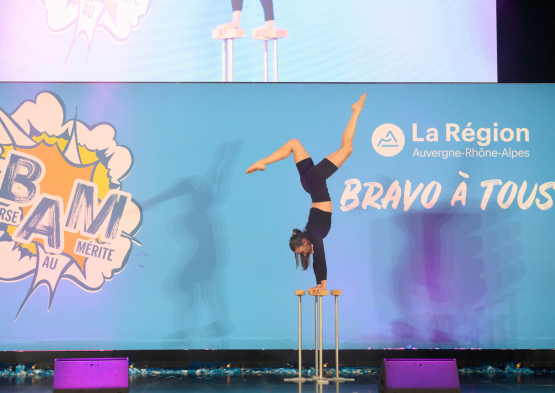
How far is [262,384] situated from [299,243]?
1363 millimetres

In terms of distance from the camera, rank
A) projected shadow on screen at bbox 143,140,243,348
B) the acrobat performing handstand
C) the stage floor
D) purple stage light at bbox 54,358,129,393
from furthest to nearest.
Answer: the acrobat performing handstand → projected shadow on screen at bbox 143,140,243,348 → the stage floor → purple stage light at bbox 54,358,129,393

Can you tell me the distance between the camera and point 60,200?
5172 mm

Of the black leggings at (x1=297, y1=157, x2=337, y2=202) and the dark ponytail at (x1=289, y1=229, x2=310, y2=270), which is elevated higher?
the black leggings at (x1=297, y1=157, x2=337, y2=202)

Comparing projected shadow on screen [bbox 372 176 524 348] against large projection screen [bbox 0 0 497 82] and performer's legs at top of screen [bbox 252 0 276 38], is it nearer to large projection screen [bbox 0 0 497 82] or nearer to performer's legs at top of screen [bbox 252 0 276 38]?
large projection screen [bbox 0 0 497 82]

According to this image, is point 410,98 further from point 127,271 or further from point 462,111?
point 127,271

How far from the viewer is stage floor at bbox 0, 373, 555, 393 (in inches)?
171

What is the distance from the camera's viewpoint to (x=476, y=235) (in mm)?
5238

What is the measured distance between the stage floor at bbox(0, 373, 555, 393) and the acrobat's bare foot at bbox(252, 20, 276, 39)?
332 centimetres

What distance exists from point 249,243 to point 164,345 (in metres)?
1.26

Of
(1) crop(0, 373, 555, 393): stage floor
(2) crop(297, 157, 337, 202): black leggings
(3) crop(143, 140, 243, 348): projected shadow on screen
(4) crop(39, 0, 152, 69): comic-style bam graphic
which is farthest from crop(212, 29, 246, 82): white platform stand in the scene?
(1) crop(0, 373, 555, 393): stage floor

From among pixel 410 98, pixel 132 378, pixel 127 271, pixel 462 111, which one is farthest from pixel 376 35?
pixel 132 378

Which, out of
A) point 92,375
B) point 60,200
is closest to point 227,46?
point 60,200

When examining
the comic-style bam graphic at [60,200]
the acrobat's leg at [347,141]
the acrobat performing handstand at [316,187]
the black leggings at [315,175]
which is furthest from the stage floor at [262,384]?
the acrobat's leg at [347,141]

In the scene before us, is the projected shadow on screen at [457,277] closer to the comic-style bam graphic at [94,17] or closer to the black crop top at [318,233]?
the black crop top at [318,233]
